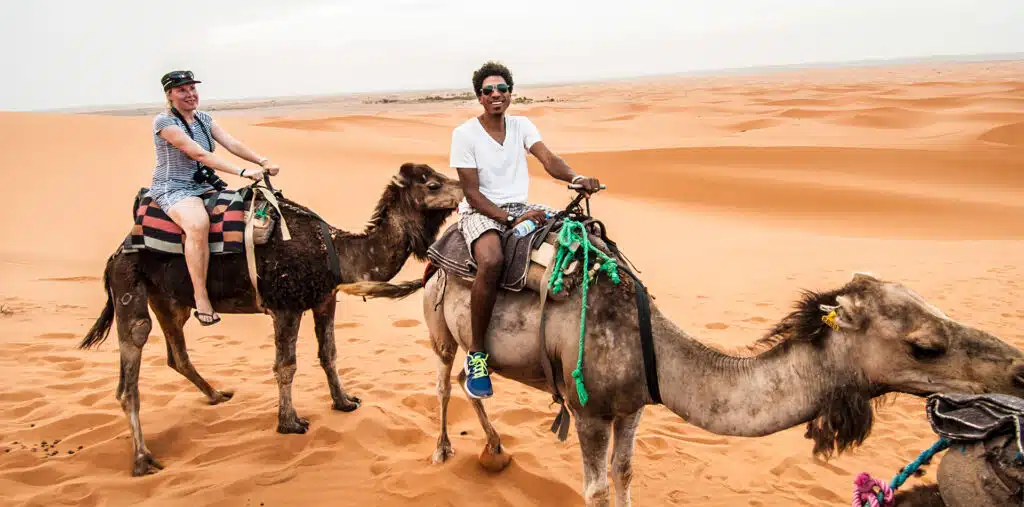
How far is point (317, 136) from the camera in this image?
2617 cm

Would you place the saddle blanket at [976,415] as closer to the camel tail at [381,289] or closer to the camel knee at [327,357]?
the camel tail at [381,289]

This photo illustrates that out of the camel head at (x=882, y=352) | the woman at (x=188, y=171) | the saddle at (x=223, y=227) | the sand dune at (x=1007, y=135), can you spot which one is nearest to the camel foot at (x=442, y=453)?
the saddle at (x=223, y=227)

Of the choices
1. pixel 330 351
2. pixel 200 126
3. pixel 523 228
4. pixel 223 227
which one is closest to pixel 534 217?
pixel 523 228

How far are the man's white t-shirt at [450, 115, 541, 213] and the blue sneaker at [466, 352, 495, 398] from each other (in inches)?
40.9

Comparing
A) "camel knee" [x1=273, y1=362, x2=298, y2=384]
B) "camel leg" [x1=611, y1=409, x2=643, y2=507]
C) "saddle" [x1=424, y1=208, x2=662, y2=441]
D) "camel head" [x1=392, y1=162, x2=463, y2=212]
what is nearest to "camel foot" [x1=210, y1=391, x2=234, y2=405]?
"camel knee" [x1=273, y1=362, x2=298, y2=384]

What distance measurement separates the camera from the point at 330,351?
568cm

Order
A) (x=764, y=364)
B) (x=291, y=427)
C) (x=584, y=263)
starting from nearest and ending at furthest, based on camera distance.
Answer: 1. (x=764, y=364)
2. (x=584, y=263)
3. (x=291, y=427)

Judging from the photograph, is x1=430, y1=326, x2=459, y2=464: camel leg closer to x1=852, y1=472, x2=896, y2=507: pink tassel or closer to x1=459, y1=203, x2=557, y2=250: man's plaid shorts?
x1=459, y1=203, x2=557, y2=250: man's plaid shorts

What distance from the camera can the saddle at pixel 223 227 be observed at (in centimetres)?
475

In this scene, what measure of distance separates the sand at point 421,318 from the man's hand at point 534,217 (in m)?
2.04

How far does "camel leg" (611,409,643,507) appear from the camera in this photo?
3680 mm

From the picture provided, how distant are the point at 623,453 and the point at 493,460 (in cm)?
138

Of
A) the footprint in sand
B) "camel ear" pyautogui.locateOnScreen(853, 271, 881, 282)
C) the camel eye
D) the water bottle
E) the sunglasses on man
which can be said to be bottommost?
the footprint in sand

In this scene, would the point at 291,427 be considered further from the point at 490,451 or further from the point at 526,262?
the point at 526,262
